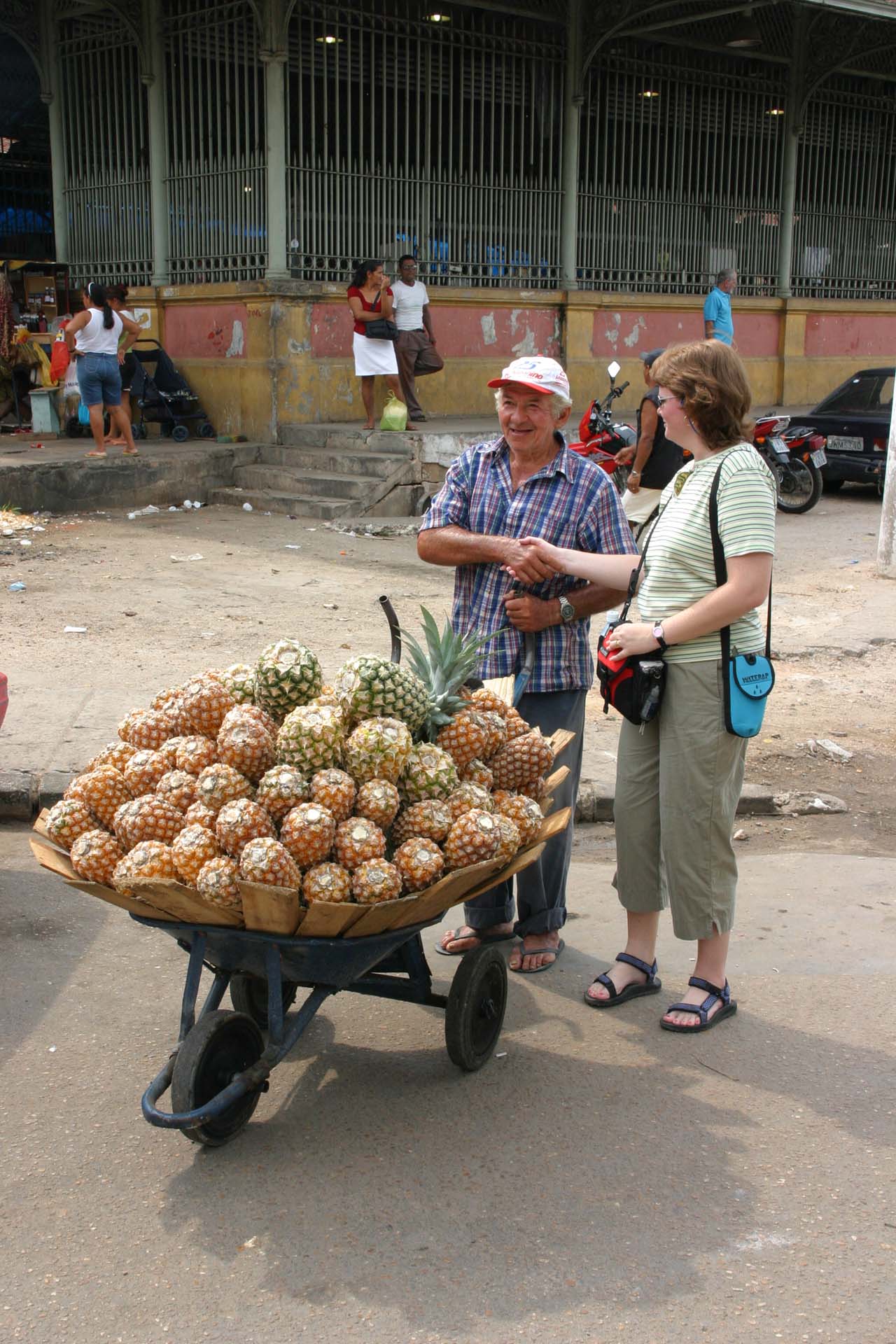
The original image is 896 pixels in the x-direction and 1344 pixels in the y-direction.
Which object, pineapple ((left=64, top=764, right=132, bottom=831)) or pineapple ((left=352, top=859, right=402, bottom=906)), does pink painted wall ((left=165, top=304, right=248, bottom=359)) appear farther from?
pineapple ((left=352, top=859, right=402, bottom=906))

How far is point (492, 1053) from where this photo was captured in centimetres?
368

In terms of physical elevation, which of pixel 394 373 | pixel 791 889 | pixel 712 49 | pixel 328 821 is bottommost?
pixel 791 889

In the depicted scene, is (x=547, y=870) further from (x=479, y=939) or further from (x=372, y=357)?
(x=372, y=357)

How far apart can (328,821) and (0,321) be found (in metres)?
13.4

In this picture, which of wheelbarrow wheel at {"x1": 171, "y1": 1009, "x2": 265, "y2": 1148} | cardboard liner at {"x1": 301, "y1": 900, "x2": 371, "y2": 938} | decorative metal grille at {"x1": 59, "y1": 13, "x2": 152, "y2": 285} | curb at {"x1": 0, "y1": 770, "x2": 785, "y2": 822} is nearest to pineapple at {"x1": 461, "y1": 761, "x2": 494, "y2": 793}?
cardboard liner at {"x1": 301, "y1": 900, "x2": 371, "y2": 938}

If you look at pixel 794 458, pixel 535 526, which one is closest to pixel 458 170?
pixel 794 458

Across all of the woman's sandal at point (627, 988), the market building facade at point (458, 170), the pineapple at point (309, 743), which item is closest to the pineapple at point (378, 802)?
the pineapple at point (309, 743)

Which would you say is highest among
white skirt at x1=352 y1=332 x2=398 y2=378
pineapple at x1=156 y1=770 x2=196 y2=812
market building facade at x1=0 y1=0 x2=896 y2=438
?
market building facade at x1=0 y1=0 x2=896 y2=438

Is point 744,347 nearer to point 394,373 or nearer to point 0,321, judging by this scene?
point 394,373

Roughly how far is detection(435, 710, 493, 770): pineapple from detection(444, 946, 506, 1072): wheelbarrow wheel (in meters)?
0.56

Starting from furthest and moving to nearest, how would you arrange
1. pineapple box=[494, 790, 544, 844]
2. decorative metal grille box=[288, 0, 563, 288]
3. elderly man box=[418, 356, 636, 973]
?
decorative metal grille box=[288, 0, 563, 288] < elderly man box=[418, 356, 636, 973] < pineapple box=[494, 790, 544, 844]

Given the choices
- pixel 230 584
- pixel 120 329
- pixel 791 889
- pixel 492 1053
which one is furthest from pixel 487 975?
pixel 120 329

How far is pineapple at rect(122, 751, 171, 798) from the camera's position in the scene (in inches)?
127

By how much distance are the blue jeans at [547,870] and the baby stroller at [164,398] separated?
11.6 m
